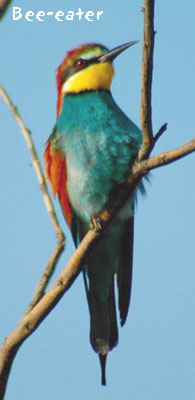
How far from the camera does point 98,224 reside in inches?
159

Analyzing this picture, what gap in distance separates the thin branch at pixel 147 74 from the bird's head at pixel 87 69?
1.84 metres

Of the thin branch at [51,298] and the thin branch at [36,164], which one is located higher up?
the thin branch at [36,164]

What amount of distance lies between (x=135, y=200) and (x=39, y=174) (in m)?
1.72

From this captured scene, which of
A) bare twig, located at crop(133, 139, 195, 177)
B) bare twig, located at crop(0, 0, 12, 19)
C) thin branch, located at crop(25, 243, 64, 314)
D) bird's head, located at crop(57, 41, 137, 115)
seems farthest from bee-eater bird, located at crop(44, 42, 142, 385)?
bare twig, located at crop(0, 0, 12, 19)

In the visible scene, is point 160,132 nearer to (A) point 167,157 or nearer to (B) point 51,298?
(A) point 167,157

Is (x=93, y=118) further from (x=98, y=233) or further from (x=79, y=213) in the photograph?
(x=98, y=233)

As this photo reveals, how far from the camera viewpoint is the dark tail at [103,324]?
15.2ft

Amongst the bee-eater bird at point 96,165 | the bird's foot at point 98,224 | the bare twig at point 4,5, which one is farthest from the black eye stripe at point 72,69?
the bare twig at point 4,5

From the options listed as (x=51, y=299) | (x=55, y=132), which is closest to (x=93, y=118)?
(x=55, y=132)

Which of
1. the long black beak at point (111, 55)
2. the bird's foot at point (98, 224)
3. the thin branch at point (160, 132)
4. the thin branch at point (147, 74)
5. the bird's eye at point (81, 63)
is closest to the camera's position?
the thin branch at point (147, 74)

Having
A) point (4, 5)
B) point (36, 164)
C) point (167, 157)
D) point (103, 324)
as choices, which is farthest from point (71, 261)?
point (4, 5)

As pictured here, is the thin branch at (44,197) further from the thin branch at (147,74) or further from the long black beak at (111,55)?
the long black beak at (111,55)

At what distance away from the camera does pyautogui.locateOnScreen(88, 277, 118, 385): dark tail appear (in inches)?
183

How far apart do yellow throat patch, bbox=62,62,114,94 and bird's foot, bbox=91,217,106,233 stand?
1.21 meters
